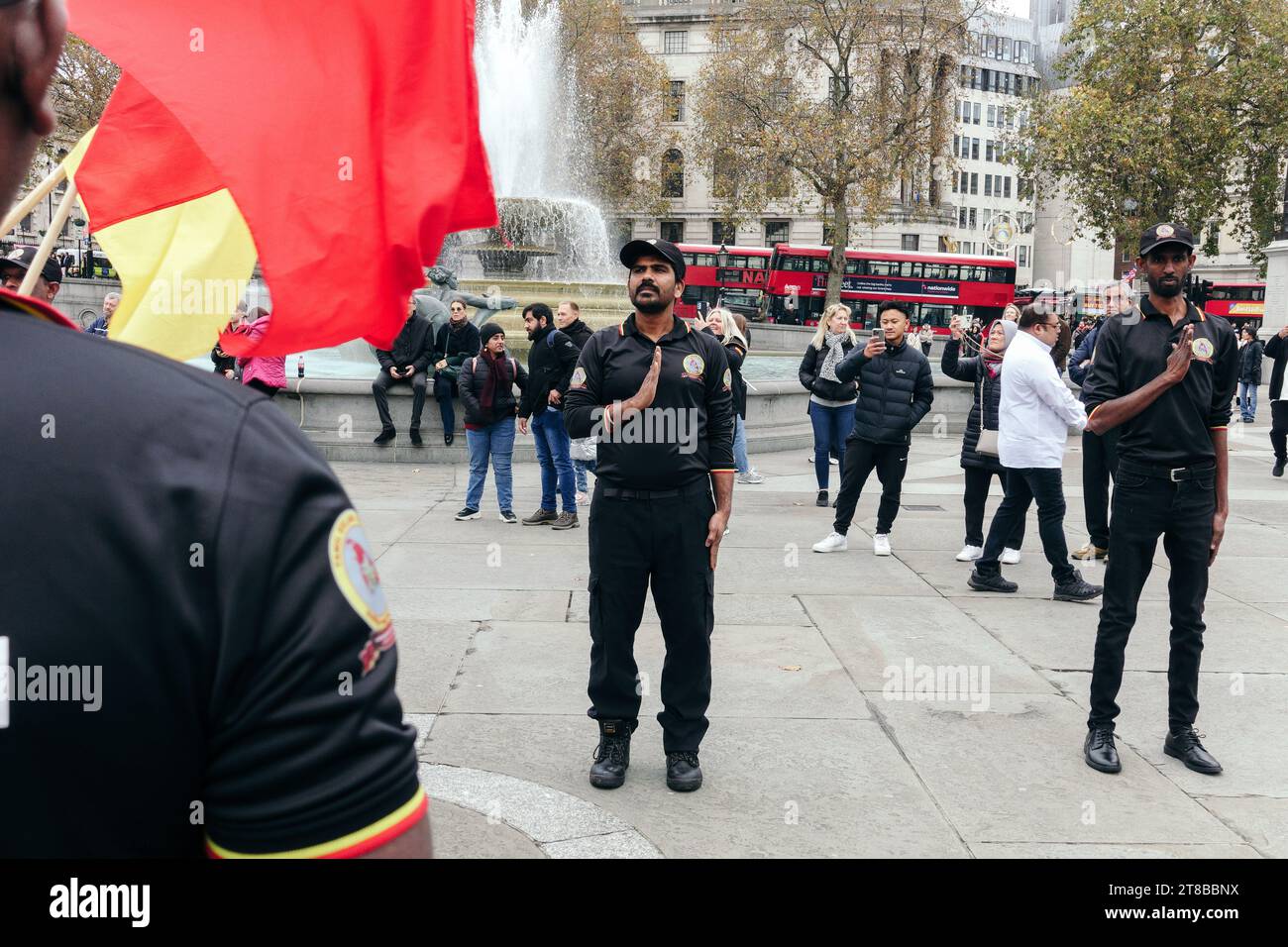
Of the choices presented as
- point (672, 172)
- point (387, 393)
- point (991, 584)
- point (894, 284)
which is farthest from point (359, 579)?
point (672, 172)

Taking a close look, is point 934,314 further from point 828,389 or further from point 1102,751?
point 1102,751

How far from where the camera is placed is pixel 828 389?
11.4 m

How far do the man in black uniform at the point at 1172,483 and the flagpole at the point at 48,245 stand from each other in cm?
383

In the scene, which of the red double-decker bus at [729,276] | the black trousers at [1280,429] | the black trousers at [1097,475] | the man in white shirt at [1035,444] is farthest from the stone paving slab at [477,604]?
the red double-decker bus at [729,276]

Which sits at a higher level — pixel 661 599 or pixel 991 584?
pixel 661 599

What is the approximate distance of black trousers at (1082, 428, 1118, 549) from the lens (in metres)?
8.80

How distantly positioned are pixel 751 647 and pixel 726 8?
62.8 m

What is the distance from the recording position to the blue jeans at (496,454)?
10.6 meters

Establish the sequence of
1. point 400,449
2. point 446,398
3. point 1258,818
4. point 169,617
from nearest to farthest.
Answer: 1. point 169,617
2. point 1258,818
3. point 446,398
4. point 400,449

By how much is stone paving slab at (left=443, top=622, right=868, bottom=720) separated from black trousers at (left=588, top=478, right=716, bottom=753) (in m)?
0.36

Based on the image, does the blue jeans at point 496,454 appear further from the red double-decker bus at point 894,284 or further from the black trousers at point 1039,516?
the red double-decker bus at point 894,284

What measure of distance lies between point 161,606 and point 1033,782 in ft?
13.9
